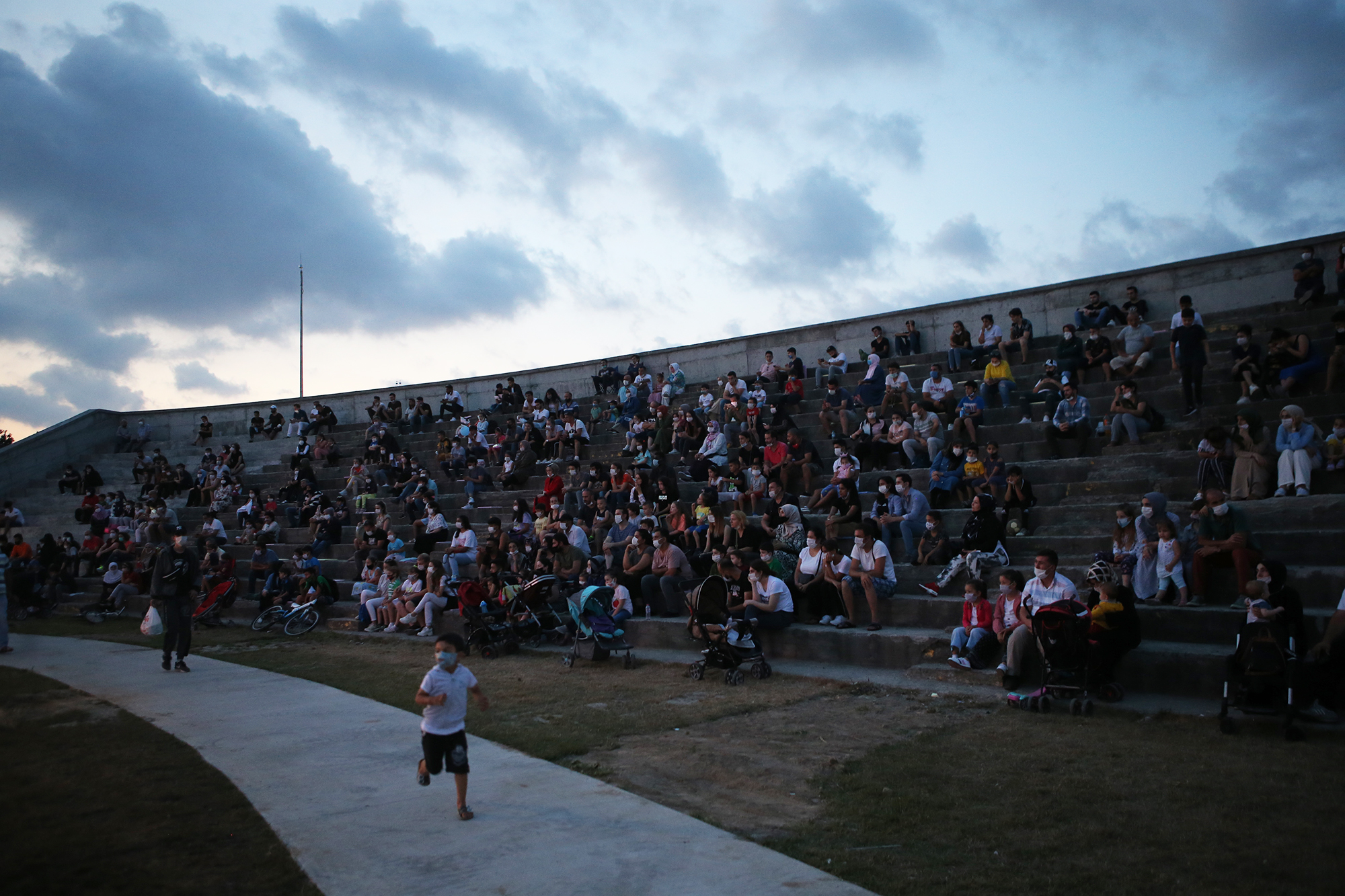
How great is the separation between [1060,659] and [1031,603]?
2.93 ft

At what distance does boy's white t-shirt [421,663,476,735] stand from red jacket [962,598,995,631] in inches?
226

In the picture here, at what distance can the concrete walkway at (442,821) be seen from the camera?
466 centimetres

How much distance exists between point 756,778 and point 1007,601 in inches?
160

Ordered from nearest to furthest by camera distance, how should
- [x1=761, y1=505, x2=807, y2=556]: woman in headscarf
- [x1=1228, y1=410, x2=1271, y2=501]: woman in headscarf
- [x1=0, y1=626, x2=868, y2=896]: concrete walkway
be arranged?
[x1=0, y1=626, x2=868, y2=896]: concrete walkway, [x1=1228, y1=410, x2=1271, y2=501]: woman in headscarf, [x1=761, y1=505, x2=807, y2=556]: woman in headscarf

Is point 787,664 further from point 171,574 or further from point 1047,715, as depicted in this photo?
point 171,574

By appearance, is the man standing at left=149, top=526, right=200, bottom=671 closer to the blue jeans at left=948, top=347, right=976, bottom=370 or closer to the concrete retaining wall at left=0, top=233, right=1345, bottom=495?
the blue jeans at left=948, top=347, right=976, bottom=370

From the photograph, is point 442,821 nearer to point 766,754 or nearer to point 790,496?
point 766,754

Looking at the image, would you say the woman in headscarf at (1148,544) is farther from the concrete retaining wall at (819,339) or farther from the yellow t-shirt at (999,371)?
the concrete retaining wall at (819,339)

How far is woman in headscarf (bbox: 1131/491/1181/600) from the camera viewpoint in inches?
377

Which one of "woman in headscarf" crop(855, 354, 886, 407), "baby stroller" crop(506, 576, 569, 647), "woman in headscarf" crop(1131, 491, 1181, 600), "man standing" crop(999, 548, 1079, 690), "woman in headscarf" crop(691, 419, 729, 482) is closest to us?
"man standing" crop(999, 548, 1079, 690)

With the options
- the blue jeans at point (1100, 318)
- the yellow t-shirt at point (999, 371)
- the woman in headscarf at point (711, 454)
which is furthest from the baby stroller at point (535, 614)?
the blue jeans at point (1100, 318)

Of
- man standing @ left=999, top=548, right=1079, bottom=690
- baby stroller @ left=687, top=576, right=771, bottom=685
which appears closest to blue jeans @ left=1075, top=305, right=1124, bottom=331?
man standing @ left=999, top=548, right=1079, bottom=690

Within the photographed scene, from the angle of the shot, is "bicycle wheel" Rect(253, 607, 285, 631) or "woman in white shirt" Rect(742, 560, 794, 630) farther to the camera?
"bicycle wheel" Rect(253, 607, 285, 631)

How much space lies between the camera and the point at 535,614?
13.3m
